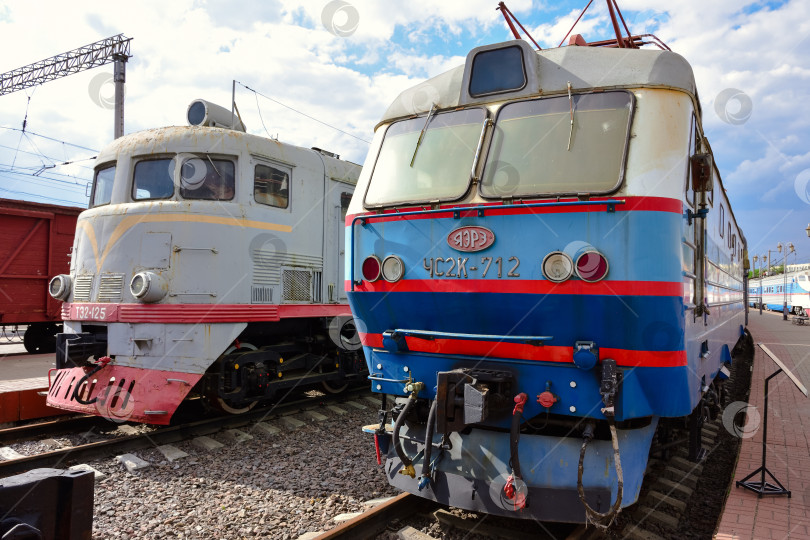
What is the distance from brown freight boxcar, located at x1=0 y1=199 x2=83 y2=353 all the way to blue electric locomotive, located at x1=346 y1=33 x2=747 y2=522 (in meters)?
11.8

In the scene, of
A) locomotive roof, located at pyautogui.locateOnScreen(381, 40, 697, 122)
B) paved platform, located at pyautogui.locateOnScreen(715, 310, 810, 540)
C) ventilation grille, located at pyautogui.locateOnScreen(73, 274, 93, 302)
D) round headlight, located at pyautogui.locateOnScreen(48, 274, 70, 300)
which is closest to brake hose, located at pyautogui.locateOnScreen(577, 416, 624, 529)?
paved platform, located at pyautogui.locateOnScreen(715, 310, 810, 540)

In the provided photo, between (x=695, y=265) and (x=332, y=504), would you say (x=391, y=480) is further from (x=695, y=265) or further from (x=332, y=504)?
(x=695, y=265)

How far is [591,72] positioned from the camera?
13.2 feet

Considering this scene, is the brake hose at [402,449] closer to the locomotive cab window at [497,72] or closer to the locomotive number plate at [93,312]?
the locomotive cab window at [497,72]

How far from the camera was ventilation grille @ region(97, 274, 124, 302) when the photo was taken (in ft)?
23.0

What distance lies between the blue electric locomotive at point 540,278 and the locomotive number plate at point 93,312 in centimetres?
401

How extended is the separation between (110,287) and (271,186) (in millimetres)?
2469

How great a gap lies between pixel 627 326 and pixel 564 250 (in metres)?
0.63

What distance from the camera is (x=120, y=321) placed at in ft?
22.5

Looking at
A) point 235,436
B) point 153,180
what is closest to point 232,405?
point 235,436

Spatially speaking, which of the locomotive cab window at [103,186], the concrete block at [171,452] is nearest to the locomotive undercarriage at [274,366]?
the concrete block at [171,452]

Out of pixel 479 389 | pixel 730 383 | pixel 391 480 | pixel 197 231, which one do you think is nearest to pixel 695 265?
pixel 479 389

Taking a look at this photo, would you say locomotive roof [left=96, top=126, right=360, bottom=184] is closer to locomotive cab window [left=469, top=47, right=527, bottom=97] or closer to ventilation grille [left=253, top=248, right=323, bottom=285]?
ventilation grille [left=253, top=248, right=323, bottom=285]

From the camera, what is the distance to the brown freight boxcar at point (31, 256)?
41.7 feet
